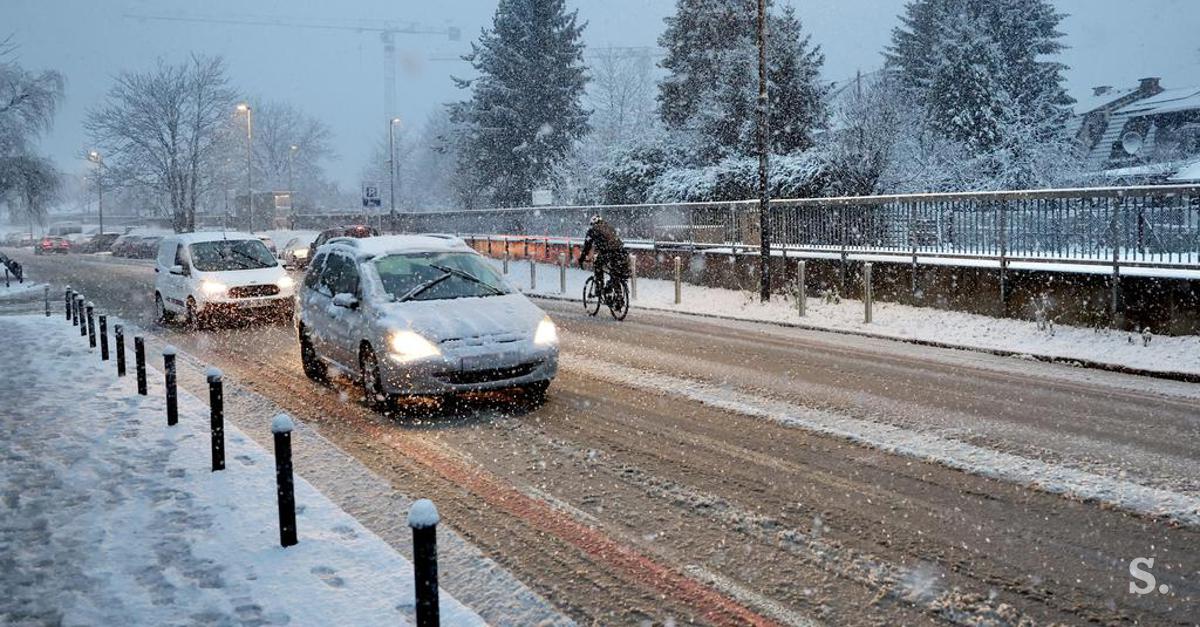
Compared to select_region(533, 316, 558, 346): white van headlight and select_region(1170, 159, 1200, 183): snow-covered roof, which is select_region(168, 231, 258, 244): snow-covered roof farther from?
select_region(1170, 159, 1200, 183): snow-covered roof

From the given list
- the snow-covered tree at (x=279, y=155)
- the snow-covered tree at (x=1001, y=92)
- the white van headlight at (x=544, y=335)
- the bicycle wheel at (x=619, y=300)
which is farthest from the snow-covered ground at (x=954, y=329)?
the snow-covered tree at (x=279, y=155)

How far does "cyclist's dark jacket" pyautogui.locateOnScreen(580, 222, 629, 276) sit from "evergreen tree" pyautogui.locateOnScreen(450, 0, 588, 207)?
34689 mm

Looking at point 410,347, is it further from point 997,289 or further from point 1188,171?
point 1188,171

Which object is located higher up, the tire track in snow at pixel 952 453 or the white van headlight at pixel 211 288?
the white van headlight at pixel 211 288

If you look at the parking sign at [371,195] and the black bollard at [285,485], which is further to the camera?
the parking sign at [371,195]

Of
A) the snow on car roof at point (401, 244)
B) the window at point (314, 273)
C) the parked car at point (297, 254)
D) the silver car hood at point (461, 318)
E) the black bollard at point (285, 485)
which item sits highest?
the parked car at point (297, 254)

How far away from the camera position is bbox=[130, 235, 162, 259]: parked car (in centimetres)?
5731

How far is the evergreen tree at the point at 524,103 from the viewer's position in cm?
5303

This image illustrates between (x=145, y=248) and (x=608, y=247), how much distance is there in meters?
47.0

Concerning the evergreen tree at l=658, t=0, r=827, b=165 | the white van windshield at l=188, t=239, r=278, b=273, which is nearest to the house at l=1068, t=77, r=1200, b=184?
the evergreen tree at l=658, t=0, r=827, b=165

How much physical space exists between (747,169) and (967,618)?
27438mm

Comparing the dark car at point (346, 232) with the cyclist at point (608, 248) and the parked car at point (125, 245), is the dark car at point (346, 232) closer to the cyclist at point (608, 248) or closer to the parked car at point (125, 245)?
the cyclist at point (608, 248)

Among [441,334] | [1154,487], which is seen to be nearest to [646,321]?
[441,334]

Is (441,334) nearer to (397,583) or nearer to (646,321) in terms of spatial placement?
(397,583)
